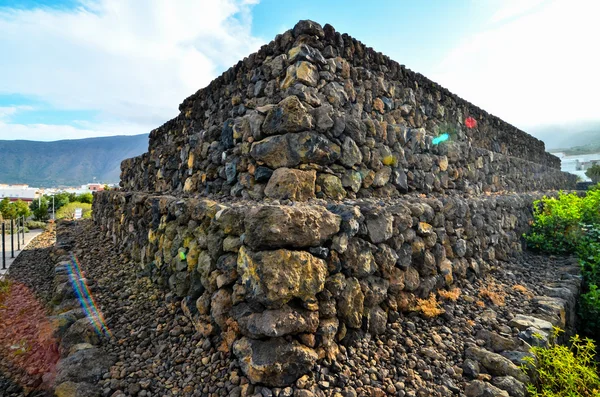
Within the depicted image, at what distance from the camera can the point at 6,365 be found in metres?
3.30

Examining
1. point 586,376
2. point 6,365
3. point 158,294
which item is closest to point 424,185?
point 586,376

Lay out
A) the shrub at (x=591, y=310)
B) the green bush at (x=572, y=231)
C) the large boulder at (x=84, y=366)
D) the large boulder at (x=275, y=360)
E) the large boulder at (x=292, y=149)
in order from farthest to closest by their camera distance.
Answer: the green bush at (x=572, y=231) < the shrub at (x=591, y=310) < the large boulder at (x=292, y=149) < the large boulder at (x=84, y=366) < the large boulder at (x=275, y=360)

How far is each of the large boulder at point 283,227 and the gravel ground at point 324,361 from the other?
963 millimetres

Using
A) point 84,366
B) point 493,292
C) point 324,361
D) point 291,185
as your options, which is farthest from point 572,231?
point 84,366

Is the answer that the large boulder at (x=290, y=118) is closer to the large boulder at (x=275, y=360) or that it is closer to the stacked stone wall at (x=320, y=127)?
the stacked stone wall at (x=320, y=127)

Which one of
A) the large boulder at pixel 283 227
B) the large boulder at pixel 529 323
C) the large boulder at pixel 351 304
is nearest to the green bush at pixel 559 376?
the large boulder at pixel 529 323

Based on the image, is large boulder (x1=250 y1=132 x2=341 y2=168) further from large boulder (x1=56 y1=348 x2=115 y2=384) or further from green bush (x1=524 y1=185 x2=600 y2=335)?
green bush (x1=524 y1=185 x2=600 y2=335)

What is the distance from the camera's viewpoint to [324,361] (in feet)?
7.70

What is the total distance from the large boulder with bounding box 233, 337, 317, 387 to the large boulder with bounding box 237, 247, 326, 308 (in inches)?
11.7

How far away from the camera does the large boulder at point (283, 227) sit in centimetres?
239

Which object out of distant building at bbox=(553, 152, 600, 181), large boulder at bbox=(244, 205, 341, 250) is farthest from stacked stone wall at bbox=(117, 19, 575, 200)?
distant building at bbox=(553, 152, 600, 181)

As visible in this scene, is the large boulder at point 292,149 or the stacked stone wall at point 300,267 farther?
the large boulder at point 292,149

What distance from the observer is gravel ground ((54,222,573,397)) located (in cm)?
225

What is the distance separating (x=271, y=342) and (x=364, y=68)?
4.25 m
